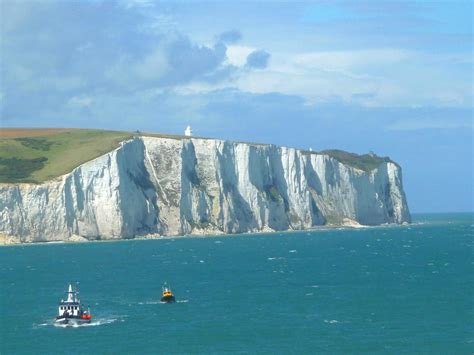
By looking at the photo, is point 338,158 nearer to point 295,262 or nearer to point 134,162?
point 134,162

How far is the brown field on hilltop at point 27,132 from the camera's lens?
14382cm

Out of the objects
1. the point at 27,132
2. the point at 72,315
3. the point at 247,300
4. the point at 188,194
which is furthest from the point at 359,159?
the point at 72,315

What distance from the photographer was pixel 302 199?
144m

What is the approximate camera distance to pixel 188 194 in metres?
129

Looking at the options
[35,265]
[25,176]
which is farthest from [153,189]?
[35,265]

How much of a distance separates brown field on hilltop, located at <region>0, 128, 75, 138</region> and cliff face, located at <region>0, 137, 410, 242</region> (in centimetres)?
2086

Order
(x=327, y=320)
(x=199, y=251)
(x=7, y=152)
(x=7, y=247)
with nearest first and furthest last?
(x=327, y=320) → (x=199, y=251) → (x=7, y=247) → (x=7, y=152)

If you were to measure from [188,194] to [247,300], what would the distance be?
225ft

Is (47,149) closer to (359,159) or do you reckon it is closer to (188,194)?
(188,194)

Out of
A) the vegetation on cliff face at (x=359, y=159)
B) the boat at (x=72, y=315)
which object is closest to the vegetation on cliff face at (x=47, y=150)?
the vegetation on cliff face at (x=359, y=159)

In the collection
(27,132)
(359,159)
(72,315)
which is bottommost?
(72,315)

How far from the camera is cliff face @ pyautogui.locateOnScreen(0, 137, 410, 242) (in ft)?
383

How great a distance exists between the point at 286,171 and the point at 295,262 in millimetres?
56274

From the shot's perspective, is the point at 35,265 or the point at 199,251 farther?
the point at 199,251
